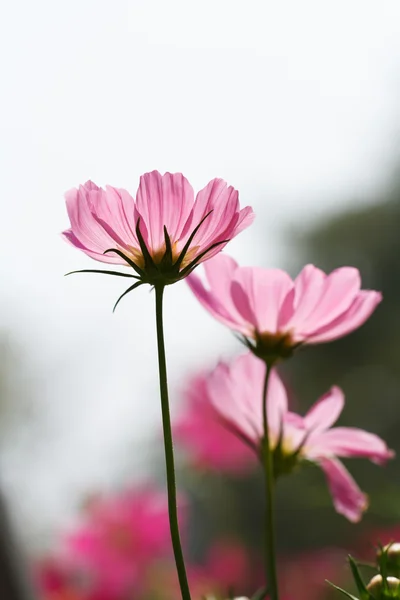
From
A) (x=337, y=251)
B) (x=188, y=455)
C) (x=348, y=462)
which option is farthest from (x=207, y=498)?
(x=337, y=251)

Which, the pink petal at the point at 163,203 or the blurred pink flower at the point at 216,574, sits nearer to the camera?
the pink petal at the point at 163,203

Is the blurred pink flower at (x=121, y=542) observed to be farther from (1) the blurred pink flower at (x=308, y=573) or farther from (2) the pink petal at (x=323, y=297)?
(2) the pink petal at (x=323, y=297)

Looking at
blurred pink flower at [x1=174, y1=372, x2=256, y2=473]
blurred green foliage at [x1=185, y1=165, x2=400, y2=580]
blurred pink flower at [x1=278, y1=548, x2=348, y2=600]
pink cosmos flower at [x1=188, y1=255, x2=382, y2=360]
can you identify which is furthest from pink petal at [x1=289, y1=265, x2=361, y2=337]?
blurred green foliage at [x1=185, y1=165, x2=400, y2=580]

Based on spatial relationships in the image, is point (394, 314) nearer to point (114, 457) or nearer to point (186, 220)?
point (114, 457)

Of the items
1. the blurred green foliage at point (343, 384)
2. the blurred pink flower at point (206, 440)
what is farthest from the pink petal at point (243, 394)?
the blurred green foliage at point (343, 384)

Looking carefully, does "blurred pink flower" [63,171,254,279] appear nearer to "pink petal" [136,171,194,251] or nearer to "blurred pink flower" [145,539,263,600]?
"pink petal" [136,171,194,251]

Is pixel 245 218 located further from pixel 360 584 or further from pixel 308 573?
pixel 308 573
